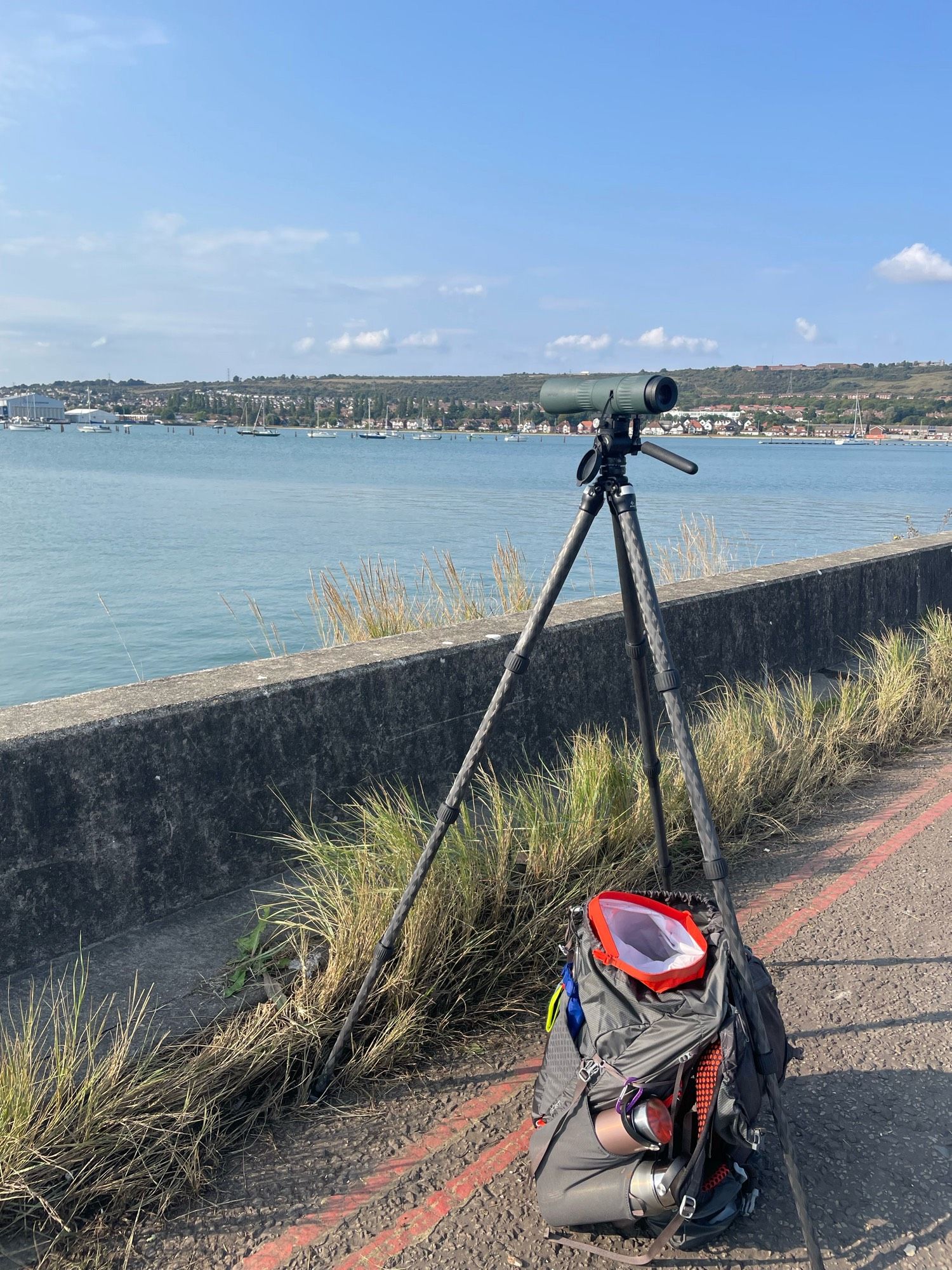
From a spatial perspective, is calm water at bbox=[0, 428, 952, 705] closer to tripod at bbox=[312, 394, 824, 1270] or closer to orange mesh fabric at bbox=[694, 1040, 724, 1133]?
tripod at bbox=[312, 394, 824, 1270]

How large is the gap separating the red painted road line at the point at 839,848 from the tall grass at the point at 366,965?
271mm

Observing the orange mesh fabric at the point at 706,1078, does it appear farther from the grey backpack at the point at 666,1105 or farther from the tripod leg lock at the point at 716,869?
the tripod leg lock at the point at 716,869

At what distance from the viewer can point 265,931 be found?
140 inches

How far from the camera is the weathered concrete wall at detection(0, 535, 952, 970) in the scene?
3.25 meters

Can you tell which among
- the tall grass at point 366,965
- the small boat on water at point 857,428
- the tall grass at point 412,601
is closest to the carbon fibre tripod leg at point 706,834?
the tall grass at point 366,965

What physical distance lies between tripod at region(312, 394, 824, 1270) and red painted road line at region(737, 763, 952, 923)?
4.22 ft

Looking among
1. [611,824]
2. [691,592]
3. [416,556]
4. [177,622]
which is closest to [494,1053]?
[611,824]

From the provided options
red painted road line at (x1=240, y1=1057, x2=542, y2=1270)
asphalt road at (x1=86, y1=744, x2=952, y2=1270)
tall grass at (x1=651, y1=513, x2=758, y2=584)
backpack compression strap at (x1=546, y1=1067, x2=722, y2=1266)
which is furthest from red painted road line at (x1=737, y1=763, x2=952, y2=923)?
tall grass at (x1=651, y1=513, x2=758, y2=584)

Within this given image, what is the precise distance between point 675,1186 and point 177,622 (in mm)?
16180

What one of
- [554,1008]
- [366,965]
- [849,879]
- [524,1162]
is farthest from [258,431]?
[524,1162]

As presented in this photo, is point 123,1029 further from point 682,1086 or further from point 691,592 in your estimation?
point 691,592

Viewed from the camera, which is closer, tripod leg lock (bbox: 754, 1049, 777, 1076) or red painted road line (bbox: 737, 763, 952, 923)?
tripod leg lock (bbox: 754, 1049, 777, 1076)

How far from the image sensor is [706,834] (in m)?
2.56

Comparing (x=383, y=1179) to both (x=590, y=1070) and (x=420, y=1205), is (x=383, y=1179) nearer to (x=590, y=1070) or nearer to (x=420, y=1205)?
(x=420, y=1205)
